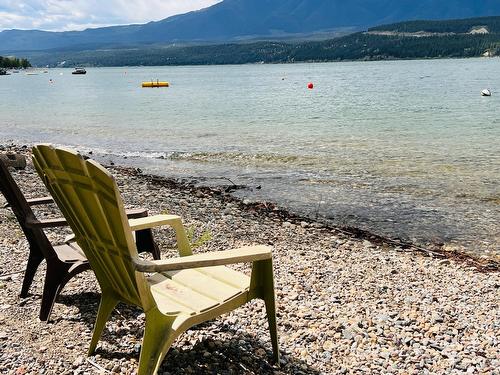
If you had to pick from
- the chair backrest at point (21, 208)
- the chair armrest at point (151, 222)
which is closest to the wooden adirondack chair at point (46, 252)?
the chair backrest at point (21, 208)

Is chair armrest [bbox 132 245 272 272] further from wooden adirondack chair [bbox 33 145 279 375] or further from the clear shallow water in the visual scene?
the clear shallow water

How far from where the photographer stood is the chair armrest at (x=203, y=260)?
139 inches

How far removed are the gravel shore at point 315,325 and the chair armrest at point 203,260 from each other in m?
0.98

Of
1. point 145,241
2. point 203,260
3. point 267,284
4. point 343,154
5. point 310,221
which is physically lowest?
point 343,154

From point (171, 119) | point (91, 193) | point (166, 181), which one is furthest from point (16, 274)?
point (171, 119)

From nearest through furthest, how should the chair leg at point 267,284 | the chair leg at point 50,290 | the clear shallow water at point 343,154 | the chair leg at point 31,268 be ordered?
1. the chair leg at point 267,284
2. the chair leg at point 50,290
3. the chair leg at point 31,268
4. the clear shallow water at point 343,154

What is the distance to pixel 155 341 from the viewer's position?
370cm

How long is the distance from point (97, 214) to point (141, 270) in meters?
0.54

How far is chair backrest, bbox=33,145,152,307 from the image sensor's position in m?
3.50

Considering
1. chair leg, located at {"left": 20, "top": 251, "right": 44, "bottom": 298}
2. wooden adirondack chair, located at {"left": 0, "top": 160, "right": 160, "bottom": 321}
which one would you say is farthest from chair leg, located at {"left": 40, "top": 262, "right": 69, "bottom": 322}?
chair leg, located at {"left": 20, "top": 251, "right": 44, "bottom": 298}

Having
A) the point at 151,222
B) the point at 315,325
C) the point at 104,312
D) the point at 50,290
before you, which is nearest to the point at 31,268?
Answer: the point at 50,290

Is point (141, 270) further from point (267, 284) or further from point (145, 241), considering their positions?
point (145, 241)

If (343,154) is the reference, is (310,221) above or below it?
above

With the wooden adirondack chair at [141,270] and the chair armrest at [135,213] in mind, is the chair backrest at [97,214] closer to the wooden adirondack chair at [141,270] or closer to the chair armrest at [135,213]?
the wooden adirondack chair at [141,270]
